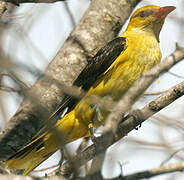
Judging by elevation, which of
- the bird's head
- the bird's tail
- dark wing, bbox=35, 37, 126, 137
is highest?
the bird's head

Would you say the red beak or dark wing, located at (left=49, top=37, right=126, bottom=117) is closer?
dark wing, located at (left=49, top=37, right=126, bottom=117)

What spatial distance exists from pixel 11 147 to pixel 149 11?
254 centimetres

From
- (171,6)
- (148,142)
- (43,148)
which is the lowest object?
(148,142)

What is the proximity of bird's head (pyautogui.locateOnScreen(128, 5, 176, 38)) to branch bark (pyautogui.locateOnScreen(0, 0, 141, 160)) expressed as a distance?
0.18 metres

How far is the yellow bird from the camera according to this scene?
371 cm

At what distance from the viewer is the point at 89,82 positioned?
3975 millimetres

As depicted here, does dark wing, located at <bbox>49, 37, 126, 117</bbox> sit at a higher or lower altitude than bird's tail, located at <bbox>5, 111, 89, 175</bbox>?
higher

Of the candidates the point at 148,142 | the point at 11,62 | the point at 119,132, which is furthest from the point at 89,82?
the point at 11,62

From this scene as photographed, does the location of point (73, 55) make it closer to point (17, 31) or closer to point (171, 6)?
point (17, 31)

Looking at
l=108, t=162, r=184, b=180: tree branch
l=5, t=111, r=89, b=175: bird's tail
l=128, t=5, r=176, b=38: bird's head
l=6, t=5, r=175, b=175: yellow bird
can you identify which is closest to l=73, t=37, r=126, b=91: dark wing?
l=6, t=5, r=175, b=175: yellow bird

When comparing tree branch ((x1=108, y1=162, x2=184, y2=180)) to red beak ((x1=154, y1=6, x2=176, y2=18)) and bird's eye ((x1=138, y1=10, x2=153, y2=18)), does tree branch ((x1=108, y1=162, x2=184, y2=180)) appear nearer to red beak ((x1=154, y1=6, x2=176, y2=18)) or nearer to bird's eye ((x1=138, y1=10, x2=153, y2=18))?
red beak ((x1=154, y1=6, x2=176, y2=18))

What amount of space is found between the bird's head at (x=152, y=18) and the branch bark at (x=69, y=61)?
0.18m

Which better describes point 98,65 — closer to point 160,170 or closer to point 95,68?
point 95,68

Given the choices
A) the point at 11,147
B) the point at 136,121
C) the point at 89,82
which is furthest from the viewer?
the point at 89,82
